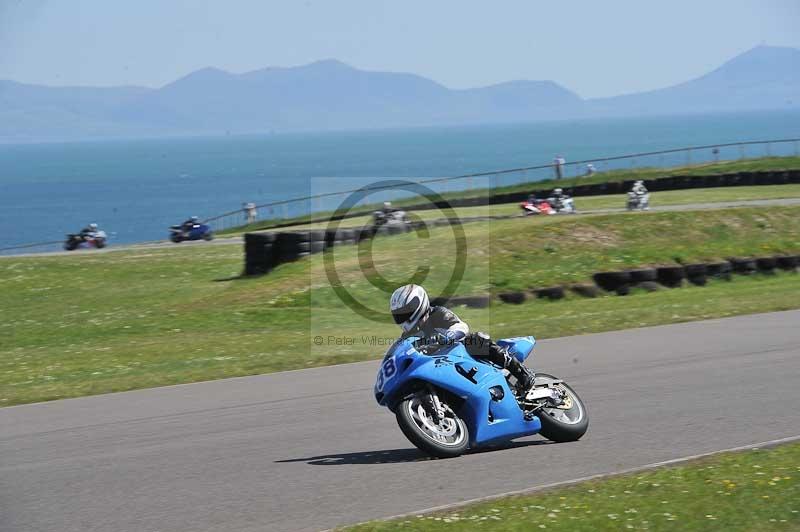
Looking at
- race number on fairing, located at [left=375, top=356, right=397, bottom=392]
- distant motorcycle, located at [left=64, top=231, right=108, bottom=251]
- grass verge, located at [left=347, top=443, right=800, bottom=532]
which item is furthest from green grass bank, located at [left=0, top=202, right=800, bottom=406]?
distant motorcycle, located at [left=64, top=231, right=108, bottom=251]

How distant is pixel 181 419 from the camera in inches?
418

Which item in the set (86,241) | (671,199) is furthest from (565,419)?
(86,241)

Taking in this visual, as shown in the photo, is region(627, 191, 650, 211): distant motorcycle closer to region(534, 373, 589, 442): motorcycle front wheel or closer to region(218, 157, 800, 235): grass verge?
region(218, 157, 800, 235): grass verge

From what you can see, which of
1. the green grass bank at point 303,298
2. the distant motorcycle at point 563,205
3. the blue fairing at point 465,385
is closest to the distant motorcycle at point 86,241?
the green grass bank at point 303,298

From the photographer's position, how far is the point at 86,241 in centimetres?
4334

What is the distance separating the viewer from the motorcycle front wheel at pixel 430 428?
26.8ft

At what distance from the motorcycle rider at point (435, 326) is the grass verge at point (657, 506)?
5.85ft

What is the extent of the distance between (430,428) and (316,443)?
4.29 feet

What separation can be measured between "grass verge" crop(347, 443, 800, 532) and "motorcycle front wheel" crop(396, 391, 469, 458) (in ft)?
4.41

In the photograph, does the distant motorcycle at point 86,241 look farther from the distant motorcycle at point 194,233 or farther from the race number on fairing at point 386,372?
the race number on fairing at point 386,372

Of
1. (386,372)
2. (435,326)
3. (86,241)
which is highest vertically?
(435,326)

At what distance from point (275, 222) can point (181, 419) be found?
135ft

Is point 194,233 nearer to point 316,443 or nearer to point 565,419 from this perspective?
point 316,443

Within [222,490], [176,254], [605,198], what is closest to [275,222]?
[605,198]
